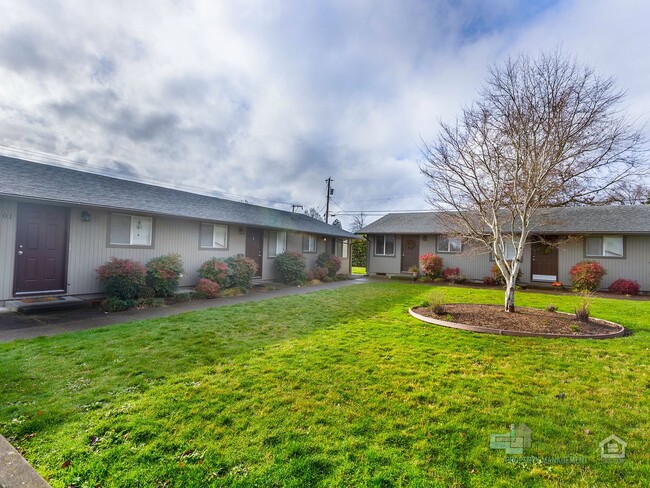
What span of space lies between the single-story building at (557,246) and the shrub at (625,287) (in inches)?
27.7

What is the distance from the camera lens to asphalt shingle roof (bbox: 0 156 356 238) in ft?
24.1

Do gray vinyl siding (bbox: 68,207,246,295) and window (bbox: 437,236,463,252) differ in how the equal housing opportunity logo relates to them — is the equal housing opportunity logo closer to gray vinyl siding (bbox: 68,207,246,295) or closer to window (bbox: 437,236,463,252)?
gray vinyl siding (bbox: 68,207,246,295)

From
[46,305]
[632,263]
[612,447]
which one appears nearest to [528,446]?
[612,447]

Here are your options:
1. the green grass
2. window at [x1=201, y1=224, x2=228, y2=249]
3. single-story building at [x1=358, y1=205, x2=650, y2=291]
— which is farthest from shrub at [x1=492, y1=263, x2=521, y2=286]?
window at [x1=201, y1=224, x2=228, y2=249]

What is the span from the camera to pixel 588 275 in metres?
12.5

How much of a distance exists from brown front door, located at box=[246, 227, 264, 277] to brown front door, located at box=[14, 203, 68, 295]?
6303 millimetres

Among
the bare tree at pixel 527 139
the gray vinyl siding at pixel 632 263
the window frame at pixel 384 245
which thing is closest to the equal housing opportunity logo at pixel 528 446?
the bare tree at pixel 527 139

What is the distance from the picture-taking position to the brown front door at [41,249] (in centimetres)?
744

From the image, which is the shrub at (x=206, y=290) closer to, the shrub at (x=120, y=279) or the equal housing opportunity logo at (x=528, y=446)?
the shrub at (x=120, y=279)

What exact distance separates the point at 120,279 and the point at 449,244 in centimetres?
1518

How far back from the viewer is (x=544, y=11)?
23.9 ft

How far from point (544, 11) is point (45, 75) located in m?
14.4

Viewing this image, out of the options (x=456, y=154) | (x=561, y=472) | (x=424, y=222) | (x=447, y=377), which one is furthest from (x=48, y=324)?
(x=424, y=222)

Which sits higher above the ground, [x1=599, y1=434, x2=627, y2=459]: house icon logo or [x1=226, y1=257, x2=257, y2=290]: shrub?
[x1=226, y1=257, x2=257, y2=290]: shrub
